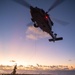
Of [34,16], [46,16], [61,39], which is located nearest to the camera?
[34,16]

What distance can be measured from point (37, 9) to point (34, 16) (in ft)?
5.58

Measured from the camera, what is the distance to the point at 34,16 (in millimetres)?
30266

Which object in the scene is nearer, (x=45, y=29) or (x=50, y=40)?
(x=45, y=29)

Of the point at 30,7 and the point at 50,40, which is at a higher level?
the point at 30,7

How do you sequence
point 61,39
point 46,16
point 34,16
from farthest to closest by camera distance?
point 61,39, point 46,16, point 34,16

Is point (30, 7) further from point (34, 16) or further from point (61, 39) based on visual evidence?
point (61, 39)

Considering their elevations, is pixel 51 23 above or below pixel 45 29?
above

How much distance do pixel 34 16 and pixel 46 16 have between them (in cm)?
345

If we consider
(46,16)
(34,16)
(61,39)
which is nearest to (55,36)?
(61,39)

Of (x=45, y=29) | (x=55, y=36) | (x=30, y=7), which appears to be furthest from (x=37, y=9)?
(x=55, y=36)

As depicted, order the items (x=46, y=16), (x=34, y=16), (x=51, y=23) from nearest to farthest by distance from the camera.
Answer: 1. (x=34, y=16)
2. (x=46, y=16)
3. (x=51, y=23)

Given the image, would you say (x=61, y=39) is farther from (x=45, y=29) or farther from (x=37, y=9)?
(x=37, y=9)

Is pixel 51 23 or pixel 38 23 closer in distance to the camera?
pixel 38 23

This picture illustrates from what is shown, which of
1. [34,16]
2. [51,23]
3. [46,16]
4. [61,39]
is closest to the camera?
[34,16]
